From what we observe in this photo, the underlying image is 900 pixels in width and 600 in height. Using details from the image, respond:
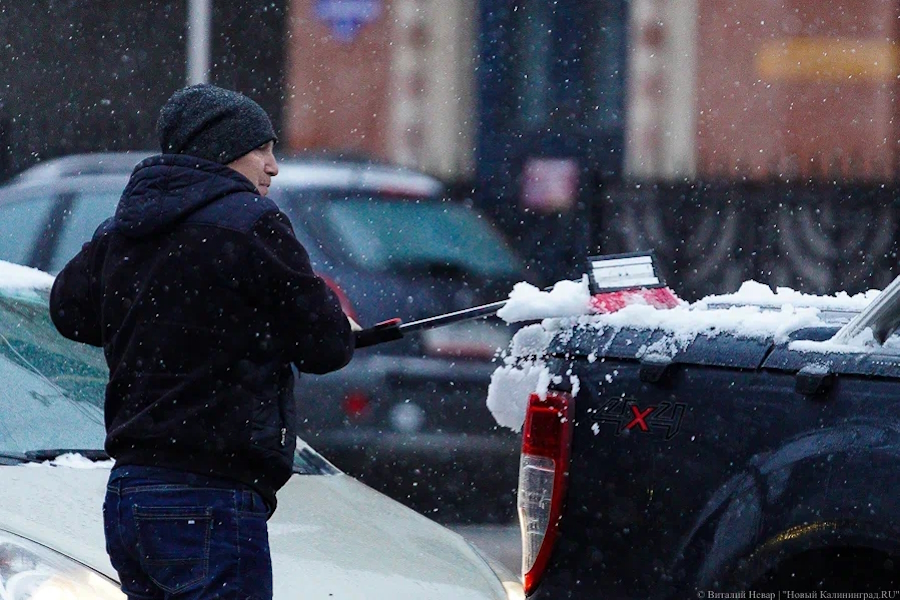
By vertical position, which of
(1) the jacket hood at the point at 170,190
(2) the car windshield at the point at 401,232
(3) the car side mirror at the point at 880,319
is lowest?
(2) the car windshield at the point at 401,232

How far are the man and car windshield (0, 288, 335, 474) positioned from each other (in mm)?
815

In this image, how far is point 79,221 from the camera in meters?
7.48

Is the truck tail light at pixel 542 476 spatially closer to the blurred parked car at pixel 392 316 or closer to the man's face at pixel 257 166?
the man's face at pixel 257 166

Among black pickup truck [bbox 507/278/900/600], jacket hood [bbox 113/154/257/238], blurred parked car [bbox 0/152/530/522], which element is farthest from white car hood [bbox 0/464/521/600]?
blurred parked car [bbox 0/152/530/522]

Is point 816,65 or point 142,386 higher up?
point 142,386

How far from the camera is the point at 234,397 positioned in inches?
113

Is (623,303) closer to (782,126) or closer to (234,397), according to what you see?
(234,397)

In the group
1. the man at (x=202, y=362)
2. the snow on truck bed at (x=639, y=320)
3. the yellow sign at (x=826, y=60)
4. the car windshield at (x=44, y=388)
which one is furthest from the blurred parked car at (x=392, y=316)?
the yellow sign at (x=826, y=60)

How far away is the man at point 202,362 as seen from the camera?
9.37 ft

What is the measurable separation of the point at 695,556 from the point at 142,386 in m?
1.17

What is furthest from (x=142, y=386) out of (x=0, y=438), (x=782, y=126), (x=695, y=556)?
(x=782, y=126)

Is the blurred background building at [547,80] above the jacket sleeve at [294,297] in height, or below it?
below

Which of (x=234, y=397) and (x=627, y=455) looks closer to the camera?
(x=234, y=397)

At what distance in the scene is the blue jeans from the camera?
2.83 metres
